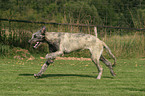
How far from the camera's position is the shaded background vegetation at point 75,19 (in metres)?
18.6

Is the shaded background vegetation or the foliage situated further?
the foliage

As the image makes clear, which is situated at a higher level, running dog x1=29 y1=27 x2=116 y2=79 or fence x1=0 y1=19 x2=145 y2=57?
running dog x1=29 y1=27 x2=116 y2=79

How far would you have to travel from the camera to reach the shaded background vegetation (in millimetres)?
18625

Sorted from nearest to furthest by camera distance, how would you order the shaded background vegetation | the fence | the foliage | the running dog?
the running dog → the fence → the shaded background vegetation → the foliage

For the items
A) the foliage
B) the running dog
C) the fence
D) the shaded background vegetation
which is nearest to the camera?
the running dog

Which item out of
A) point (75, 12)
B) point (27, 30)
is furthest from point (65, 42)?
point (75, 12)

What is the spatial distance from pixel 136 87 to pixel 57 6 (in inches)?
590

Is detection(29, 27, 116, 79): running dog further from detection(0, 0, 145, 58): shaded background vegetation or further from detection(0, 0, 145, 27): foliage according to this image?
detection(0, 0, 145, 27): foliage

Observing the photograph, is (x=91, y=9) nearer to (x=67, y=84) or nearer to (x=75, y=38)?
(x=75, y=38)

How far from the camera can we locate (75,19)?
66.2 ft

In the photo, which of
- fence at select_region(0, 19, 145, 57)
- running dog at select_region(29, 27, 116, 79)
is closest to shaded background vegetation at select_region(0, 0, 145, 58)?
fence at select_region(0, 19, 145, 57)

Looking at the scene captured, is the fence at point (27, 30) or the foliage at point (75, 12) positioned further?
the foliage at point (75, 12)

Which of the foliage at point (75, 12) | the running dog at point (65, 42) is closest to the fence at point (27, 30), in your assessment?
the foliage at point (75, 12)

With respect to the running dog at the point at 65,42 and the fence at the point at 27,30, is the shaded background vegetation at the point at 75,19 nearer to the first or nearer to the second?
the fence at the point at 27,30
